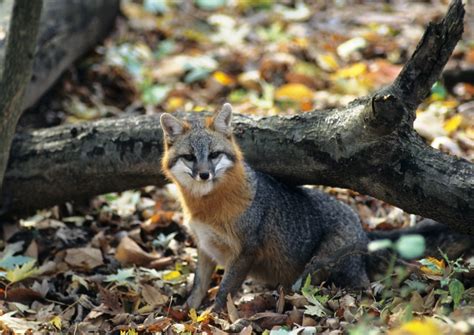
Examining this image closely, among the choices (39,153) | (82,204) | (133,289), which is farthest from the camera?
(82,204)

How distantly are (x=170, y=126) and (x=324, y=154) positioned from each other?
1.46 meters

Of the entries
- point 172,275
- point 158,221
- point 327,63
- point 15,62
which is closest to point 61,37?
point 15,62

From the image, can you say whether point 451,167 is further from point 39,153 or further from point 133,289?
point 39,153

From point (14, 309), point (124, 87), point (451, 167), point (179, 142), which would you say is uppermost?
point (451, 167)

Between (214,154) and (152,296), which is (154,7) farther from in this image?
(152,296)

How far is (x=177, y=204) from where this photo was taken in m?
8.62

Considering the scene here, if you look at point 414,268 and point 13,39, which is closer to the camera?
point 414,268

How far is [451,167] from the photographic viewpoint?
574 centimetres

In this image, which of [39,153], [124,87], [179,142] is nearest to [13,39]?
[39,153]

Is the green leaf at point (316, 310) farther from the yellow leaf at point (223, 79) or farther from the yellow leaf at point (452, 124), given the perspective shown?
the yellow leaf at point (223, 79)

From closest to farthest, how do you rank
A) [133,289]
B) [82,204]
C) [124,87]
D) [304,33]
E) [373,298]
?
[373,298], [133,289], [82,204], [124,87], [304,33]

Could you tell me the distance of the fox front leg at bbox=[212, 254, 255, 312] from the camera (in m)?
6.53

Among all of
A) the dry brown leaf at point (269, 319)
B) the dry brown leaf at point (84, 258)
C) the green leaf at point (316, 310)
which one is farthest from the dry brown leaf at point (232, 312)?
the dry brown leaf at point (84, 258)

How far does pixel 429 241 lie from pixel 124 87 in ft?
19.0
